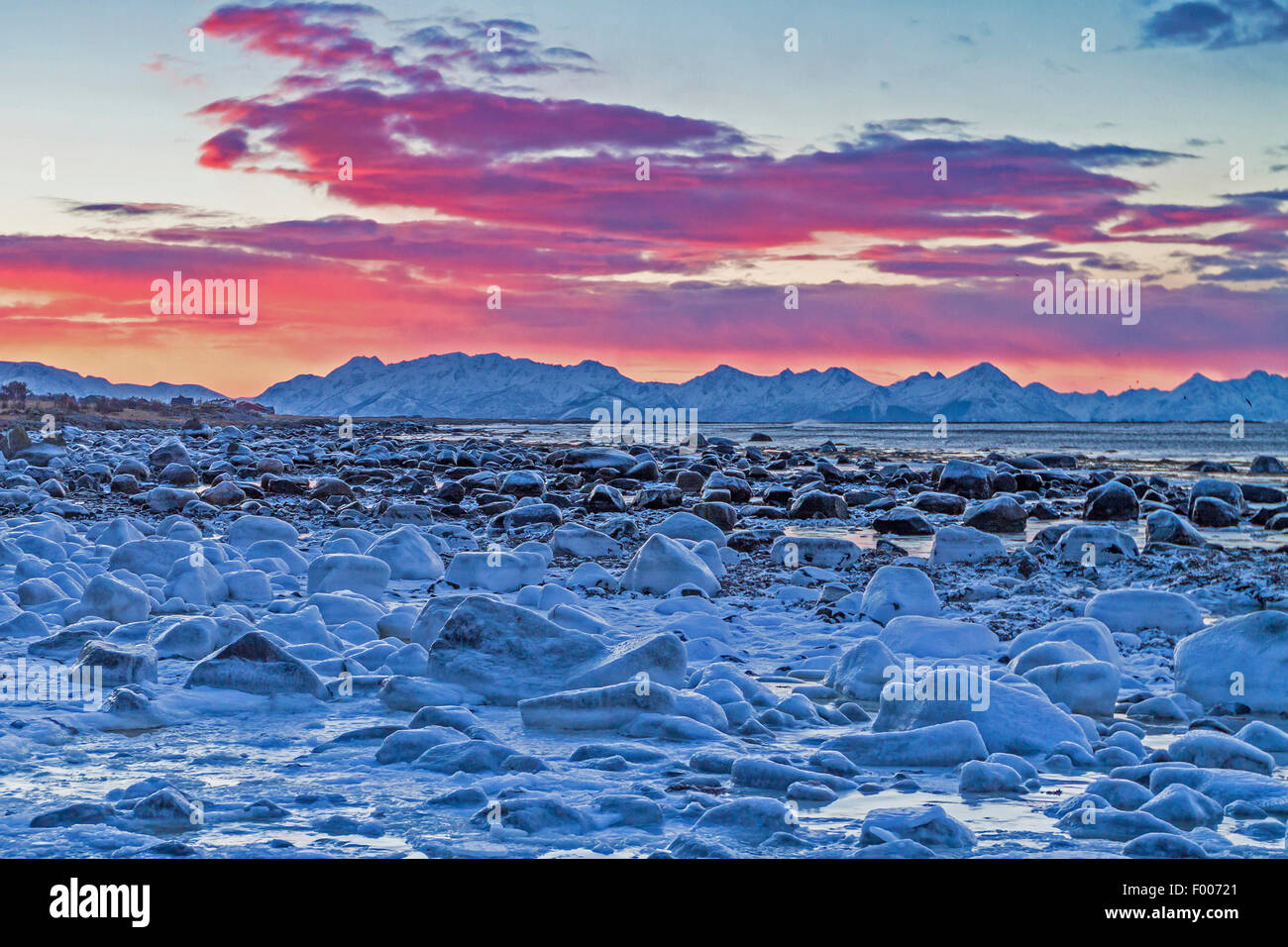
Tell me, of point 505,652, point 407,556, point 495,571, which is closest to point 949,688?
point 505,652

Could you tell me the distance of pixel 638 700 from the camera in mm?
4930

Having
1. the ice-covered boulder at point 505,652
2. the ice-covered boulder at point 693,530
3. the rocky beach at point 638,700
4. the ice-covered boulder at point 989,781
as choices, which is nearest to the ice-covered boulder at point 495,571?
the rocky beach at point 638,700

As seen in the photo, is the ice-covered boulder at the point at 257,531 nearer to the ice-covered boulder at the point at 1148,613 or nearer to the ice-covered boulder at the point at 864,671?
the ice-covered boulder at the point at 864,671

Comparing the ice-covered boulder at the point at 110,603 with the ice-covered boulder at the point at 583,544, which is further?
the ice-covered boulder at the point at 583,544

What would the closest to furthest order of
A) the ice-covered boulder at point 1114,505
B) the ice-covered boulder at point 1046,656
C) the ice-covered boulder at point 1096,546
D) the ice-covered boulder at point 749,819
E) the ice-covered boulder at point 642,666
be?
the ice-covered boulder at point 749,819 < the ice-covered boulder at point 642,666 < the ice-covered boulder at point 1046,656 < the ice-covered boulder at point 1096,546 < the ice-covered boulder at point 1114,505

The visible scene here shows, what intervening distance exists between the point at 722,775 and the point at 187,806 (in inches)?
76.1

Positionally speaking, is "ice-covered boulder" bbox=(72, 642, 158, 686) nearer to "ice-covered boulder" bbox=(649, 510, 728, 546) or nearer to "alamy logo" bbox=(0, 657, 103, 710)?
"alamy logo" bbox=(0, 657, 103, 710)

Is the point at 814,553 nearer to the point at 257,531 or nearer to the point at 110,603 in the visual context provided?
the point at 257,531

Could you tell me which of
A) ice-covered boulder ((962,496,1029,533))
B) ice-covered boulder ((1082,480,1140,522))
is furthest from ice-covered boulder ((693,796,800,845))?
ice-covered boulder ((1082,480,1140,522))
